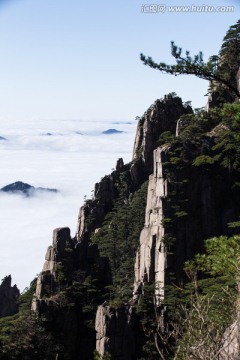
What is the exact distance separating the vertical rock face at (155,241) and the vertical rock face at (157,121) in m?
26.8

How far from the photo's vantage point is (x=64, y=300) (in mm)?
53312

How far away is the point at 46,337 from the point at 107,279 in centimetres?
1384

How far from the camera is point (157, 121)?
287 ft

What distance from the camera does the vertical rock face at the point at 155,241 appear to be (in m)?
55.1


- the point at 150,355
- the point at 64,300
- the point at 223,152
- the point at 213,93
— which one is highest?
the point at 213,93

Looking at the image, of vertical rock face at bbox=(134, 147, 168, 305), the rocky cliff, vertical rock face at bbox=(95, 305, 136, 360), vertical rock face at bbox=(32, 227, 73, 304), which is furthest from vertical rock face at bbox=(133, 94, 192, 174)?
vertical rock face at bbox=(95, 305, 136, 360)

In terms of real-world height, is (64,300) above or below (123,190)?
below

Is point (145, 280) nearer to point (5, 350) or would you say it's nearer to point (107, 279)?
point (107, 279)

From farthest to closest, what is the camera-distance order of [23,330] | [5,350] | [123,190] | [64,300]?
[123,190], [64,300], [23,330], [5,350]

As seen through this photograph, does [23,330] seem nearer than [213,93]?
Yes

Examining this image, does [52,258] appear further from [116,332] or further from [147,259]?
[116,332]

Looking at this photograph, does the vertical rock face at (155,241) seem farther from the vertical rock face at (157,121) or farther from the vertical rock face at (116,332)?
the vertical rock face at (157,121)

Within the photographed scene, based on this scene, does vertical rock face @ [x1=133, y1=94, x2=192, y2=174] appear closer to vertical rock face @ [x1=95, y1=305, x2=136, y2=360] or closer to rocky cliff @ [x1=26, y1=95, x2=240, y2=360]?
rocky cliff @ [x1=26, y1=95, x2=240, y2=360]

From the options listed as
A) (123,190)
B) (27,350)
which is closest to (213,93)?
(123,190)
